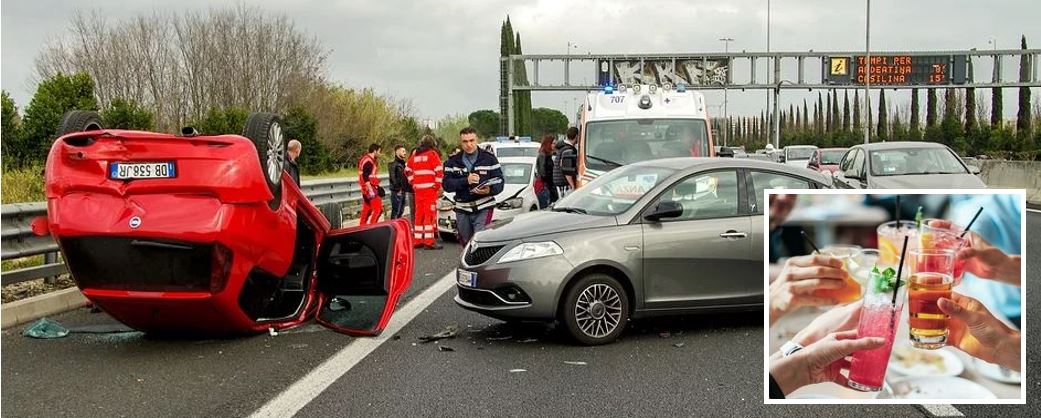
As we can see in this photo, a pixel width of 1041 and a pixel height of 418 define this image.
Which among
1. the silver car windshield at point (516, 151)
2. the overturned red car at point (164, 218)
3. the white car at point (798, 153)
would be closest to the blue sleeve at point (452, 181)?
the overturned red car at point (164, 218)

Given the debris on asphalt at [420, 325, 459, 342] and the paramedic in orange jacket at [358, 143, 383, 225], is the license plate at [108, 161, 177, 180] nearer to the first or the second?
the debris on asphalt at [420, 325, 459, 342]

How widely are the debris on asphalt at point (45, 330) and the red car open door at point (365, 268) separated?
6.75 feet

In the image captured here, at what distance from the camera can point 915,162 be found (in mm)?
16203

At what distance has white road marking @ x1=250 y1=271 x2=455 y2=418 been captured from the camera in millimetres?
5703

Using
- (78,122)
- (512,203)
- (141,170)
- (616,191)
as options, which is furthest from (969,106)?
(141,170)

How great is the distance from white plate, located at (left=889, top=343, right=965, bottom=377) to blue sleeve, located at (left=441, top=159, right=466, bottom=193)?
31.7ft

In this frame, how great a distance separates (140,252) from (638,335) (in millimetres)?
3786

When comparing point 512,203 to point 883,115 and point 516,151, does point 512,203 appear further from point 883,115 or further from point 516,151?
point 883,115

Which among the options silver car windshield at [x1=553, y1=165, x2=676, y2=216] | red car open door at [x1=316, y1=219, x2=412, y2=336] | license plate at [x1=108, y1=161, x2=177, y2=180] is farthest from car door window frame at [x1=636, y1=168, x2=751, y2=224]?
license plate at [x1=108, y1=161, x2=177, y2=180]

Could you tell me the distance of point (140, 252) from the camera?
6.76 m

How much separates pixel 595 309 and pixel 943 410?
2.77 metres

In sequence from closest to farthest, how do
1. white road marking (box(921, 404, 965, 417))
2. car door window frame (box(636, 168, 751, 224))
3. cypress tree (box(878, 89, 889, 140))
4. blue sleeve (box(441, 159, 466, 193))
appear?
1. white road marking (box(921, 404, 965, 417))
2. car door window frame (box(636, 168, 751, 224))
3. blue sleeve (box(441, 159, 466, 193))
4. cypress tree (box(878, 89, 889, 140))

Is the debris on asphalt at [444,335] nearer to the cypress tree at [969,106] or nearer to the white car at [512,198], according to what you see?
the white car at [512,198]

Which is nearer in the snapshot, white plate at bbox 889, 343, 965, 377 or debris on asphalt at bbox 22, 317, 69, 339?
white plate at bbox 889, 343, 965, 377
